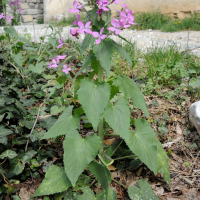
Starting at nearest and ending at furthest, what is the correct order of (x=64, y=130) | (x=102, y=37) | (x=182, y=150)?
1. (x=102, y=37)
2. (x=64, y=130)
3. (x=182, y=150)

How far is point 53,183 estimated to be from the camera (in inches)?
47.8

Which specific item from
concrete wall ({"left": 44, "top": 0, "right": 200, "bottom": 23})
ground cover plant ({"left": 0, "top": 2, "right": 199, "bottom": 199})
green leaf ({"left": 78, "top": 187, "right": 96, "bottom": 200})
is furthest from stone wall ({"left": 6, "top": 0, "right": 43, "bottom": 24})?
green leaf ({"left": 78, "top": 187, "right": 96, "bottom": 200})

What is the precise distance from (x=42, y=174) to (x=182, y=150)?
3.93ft

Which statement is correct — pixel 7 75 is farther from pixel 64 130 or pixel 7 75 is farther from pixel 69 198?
pixel 69 198

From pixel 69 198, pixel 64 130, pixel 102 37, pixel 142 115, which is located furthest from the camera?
pixel 142 115

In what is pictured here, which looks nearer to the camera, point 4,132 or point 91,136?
point 91,136

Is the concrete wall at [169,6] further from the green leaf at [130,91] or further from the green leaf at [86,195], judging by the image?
the green leaf at [86,195]

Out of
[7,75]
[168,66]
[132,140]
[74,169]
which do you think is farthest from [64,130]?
[168,66]

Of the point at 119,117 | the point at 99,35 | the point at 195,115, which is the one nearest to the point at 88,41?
Answer: the point at 99,35

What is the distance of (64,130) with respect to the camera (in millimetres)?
1143

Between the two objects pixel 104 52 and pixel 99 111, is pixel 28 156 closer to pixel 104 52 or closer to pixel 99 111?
pixel 99 111

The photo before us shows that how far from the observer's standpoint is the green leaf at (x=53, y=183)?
118cm

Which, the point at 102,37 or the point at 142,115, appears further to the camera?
the point at 142,115

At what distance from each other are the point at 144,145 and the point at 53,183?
2.04ft
